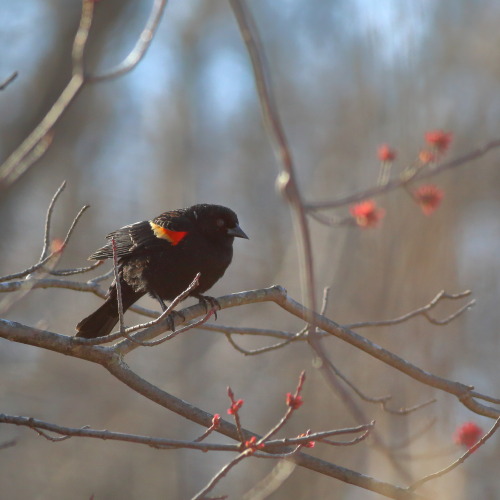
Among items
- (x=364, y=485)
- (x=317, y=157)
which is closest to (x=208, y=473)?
(x=317, y=157)

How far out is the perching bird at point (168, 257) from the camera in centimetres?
404

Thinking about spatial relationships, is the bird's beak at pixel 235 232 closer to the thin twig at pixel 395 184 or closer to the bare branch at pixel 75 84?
the thin twig at pixel 395 184

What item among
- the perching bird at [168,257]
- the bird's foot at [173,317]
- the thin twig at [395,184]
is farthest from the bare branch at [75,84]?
the perching bird at [168,257]

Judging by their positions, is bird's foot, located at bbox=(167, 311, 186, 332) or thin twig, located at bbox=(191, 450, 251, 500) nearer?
thin twig, located at bbox=(191, 450, 251, 500)

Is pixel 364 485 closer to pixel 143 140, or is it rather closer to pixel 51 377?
→ pixel 51 377

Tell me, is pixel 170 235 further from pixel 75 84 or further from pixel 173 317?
pixel 75 84

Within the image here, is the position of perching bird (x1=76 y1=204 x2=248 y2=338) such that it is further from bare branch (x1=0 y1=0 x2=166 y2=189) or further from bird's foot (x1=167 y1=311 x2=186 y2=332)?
bare branch (x1=0 y1=0 x2=166 y2=189)

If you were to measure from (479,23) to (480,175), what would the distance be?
85.1 inches

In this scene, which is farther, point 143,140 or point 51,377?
point 143,140

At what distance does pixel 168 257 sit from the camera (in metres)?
4.06

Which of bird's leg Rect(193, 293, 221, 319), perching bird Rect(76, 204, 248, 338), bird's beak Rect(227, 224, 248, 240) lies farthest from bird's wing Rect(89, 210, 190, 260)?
bird's leg Rect(193, 293, 221, 319)

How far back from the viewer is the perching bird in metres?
4.04

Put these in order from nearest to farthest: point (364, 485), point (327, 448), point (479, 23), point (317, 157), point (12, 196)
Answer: point (364, 485) → point (12, 196) → point (327, 448) → point (479, 23) → point (317, 157)

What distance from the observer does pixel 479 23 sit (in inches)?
412
